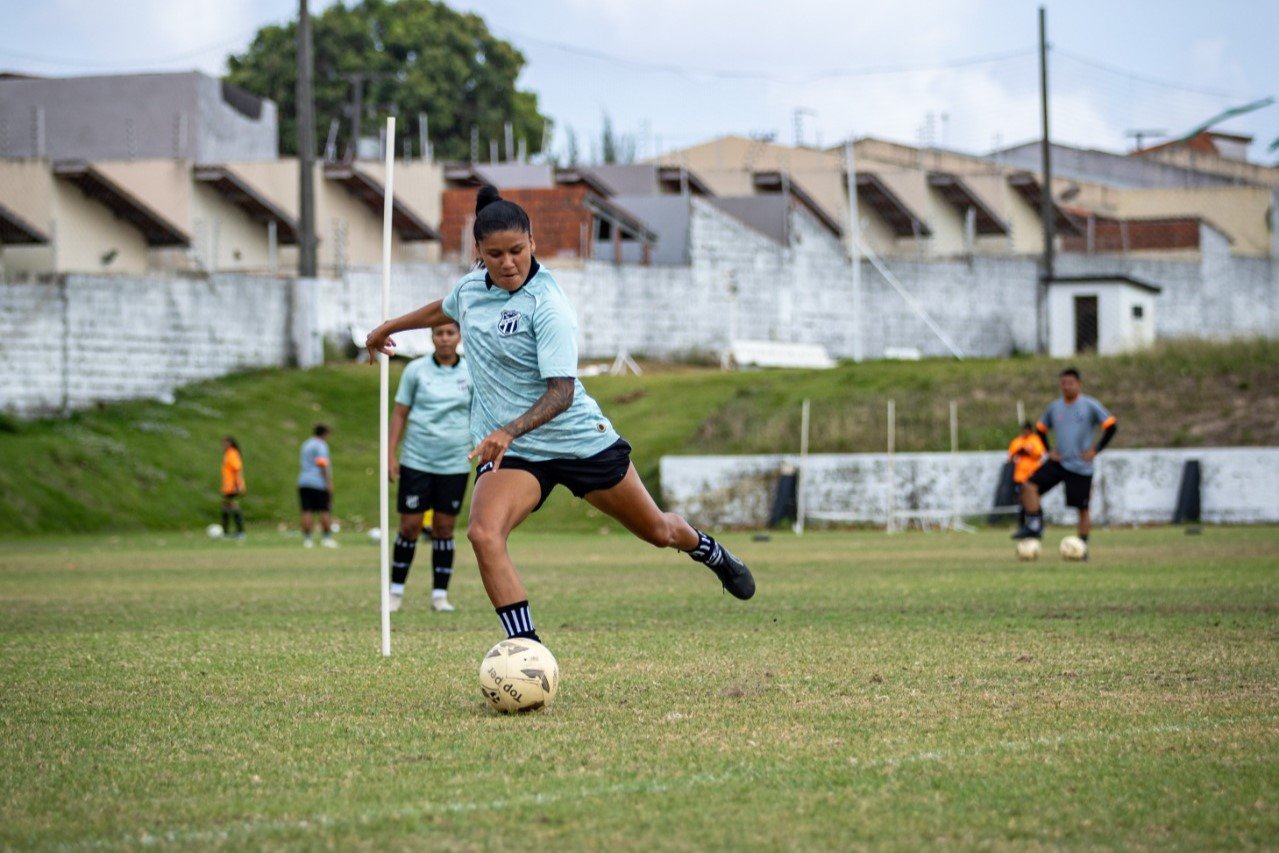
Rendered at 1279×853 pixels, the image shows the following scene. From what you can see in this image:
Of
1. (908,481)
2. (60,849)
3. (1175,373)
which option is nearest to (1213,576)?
(60,849)

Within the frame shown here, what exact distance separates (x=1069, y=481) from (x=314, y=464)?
1288 centimetres

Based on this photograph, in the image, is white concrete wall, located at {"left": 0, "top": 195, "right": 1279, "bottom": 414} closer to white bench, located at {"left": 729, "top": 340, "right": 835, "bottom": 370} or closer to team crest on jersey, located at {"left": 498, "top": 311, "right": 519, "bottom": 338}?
white bench, located at {"left": 729, "top": 340, "right": 835, "bottom": 370}

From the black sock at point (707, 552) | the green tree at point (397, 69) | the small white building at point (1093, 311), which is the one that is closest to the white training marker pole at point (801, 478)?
the small white building at point (1093, 311)

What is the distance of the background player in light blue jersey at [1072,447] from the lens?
1911 cm

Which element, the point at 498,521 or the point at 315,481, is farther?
the point at 315,481

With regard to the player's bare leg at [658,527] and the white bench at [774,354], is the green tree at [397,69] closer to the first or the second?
the white bench at [774,354]

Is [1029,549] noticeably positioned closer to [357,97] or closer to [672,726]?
[672,726]

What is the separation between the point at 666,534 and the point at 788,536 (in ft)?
70.1

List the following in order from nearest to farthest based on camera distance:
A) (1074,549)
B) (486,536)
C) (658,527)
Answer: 1. (486,536)
2. (658,527)
3. (1074,549)

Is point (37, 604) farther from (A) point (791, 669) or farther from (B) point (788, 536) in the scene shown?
(B) point (788, 536)

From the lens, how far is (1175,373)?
36.7 m

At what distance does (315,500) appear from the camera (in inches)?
1075

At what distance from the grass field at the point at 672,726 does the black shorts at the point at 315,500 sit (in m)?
13.3

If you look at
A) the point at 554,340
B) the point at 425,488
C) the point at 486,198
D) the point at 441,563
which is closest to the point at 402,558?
the point at 441,563
